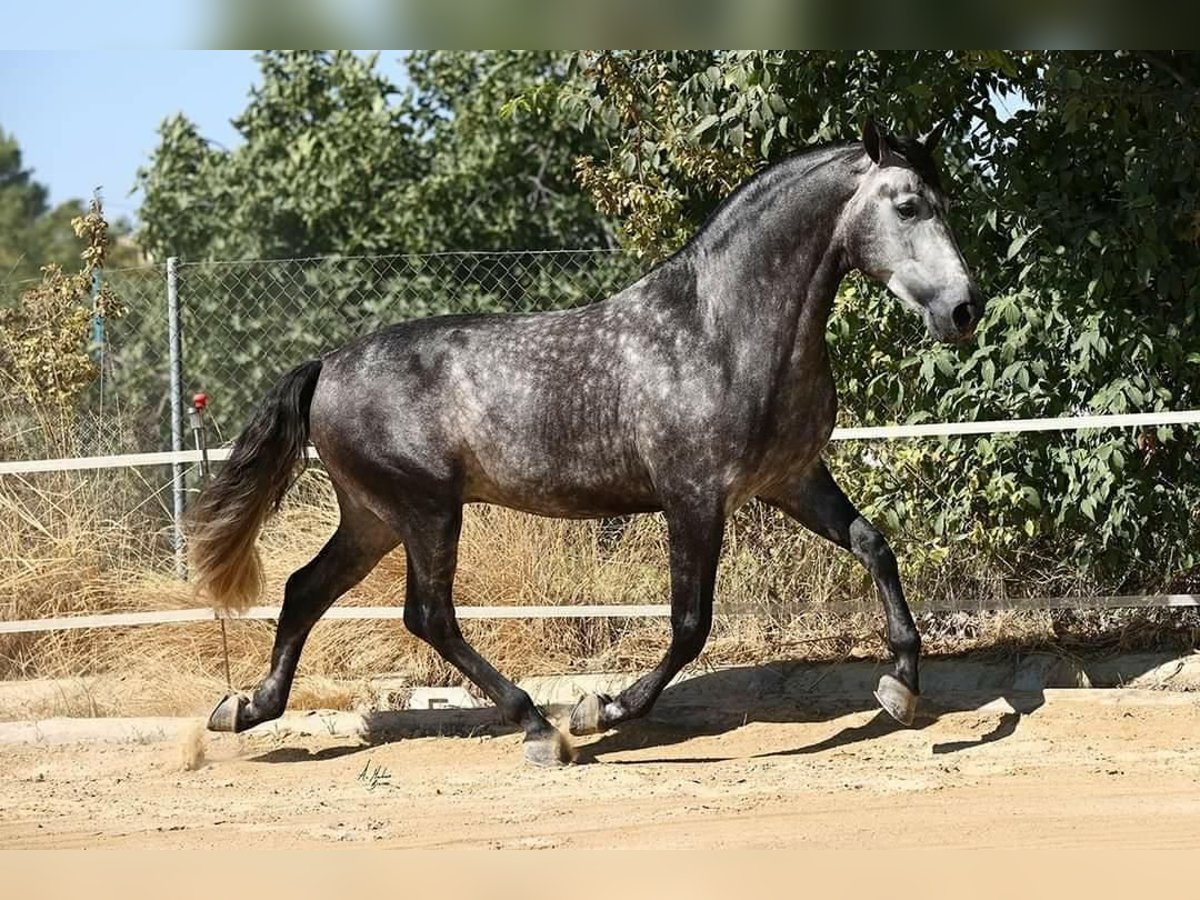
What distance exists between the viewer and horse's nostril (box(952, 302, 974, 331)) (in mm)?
5414

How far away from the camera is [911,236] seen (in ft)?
18.2

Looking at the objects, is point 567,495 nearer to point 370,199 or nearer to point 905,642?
point 905,642

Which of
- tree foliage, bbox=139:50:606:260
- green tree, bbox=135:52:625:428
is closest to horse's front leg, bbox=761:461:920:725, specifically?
green tree, bbox=135:52:625:428

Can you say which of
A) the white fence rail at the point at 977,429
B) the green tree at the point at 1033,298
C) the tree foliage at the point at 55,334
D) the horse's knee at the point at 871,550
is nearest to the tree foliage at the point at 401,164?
the tree foliage at the point at 55,334

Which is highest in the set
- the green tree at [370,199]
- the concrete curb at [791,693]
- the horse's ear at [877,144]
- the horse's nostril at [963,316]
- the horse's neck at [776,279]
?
the green tree at [370,199]

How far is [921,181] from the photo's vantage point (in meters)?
5.57

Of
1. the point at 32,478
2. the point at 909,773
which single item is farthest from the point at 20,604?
the point at 909,773

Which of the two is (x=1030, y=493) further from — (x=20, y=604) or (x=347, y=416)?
(x=20, y=604)

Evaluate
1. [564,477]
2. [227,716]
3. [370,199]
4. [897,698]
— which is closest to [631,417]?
[564,477]

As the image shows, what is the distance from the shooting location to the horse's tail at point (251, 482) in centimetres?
622

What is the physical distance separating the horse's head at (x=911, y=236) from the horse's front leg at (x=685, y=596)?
109 cm

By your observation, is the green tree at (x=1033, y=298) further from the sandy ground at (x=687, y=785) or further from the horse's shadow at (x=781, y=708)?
the sandy ground at (x=687, y=785)

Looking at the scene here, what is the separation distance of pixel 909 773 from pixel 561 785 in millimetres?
1290

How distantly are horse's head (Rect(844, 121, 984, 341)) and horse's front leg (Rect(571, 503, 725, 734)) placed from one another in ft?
3.58
